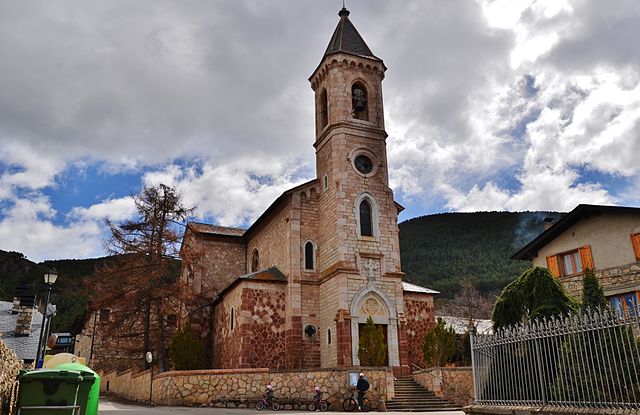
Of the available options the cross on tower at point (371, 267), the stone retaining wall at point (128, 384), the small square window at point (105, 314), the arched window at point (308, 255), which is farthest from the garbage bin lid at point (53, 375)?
the small square window at point (105, 314)

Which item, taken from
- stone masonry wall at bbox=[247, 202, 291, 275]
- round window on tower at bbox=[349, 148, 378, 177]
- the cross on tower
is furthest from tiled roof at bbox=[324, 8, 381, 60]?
the cross on tower

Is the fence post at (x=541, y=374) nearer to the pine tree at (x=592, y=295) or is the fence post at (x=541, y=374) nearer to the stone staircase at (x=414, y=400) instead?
the pine tree at (x=592, y=295)

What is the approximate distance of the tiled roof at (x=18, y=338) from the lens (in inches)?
1188

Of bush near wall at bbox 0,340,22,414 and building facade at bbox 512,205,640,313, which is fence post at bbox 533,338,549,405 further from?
bush near wall at bbox 0,340,22,414

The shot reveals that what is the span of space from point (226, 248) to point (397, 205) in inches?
454

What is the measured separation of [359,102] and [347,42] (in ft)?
12.5

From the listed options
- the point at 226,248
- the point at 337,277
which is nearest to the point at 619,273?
the point at 337,277

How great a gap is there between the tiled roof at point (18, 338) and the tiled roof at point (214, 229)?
11330 millimetres

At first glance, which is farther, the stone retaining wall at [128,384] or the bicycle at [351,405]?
the stone retaining wall at [128,384]

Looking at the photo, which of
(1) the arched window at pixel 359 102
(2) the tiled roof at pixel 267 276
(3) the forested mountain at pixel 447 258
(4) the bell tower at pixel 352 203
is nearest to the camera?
(4) the bell tower at pixel 352 203

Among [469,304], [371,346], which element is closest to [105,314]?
[371,346]

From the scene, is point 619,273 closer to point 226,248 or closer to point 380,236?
point 380,236

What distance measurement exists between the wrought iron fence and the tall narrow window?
13.5 meters

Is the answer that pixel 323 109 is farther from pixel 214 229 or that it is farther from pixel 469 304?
pixel 469 304
